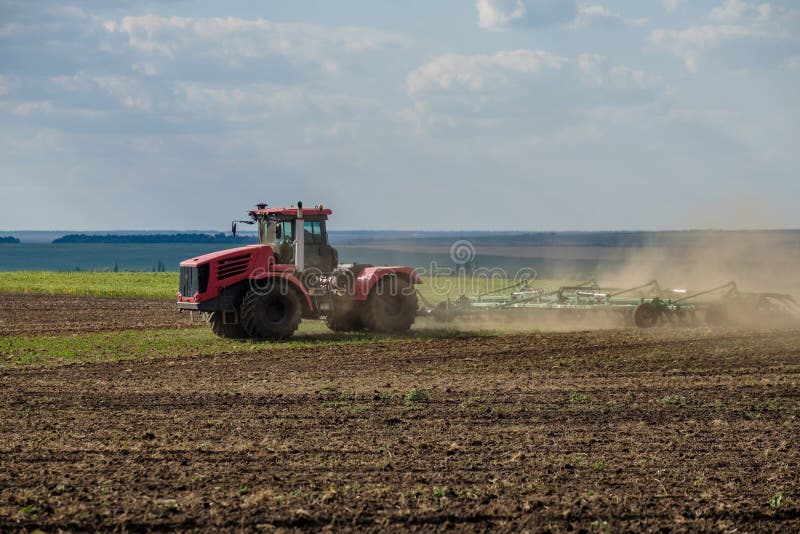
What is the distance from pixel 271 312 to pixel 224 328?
1437mm

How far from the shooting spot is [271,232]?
24.1m

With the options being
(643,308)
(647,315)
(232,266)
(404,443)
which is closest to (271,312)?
(232,266)

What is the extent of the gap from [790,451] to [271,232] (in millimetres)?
14490

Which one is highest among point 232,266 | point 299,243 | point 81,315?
point 299,243

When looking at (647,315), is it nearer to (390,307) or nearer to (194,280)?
(390,307)

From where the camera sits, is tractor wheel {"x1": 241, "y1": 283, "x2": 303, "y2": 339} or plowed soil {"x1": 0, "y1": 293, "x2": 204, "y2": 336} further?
plowed soil {"x1": 0, "y1": 293, "x2": 204, "y2": 336}

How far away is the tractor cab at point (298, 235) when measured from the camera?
2386 centimetres

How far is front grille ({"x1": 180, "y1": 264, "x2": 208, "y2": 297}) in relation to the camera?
2292 cm

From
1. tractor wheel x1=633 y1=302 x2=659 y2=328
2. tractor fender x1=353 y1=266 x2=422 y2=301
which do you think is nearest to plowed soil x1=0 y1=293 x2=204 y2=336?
tractor fender x1=353 y1=266 x2=422 y2=301

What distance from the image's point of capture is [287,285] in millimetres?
23438

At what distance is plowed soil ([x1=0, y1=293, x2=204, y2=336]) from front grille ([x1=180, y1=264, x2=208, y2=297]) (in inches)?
197

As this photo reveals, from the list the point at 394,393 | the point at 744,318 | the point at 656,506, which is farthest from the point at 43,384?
the point at 744,318

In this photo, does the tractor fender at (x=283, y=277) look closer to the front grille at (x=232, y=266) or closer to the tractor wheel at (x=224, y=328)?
the front grille at (x=232, y=266)

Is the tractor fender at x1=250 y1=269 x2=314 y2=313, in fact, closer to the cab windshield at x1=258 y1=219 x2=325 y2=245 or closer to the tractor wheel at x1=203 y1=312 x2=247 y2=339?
the cab windshield at x1=258 y1=219 x2=325 y2=245
